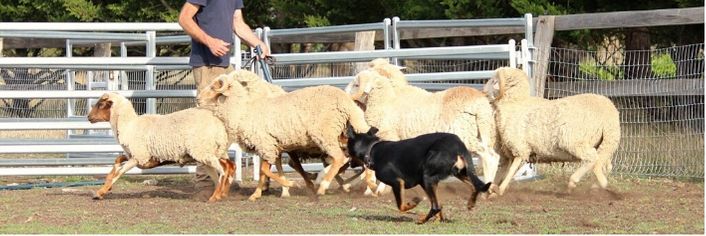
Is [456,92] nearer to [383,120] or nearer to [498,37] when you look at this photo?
[383,120]

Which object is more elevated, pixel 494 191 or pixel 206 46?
pixel 206 46

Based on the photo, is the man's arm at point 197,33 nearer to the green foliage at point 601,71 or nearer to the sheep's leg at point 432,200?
the sheep's leg at point 432,200

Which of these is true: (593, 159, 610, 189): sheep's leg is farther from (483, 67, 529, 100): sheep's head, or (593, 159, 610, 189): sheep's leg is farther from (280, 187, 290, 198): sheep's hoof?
(280, 187, 290, 198): sheep's hoof

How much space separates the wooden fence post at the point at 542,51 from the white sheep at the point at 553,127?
2007 mm

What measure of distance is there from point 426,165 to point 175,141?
3.52m

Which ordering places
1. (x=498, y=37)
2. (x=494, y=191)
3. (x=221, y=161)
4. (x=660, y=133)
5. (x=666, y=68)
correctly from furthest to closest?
1. (x=498, y=37)
2. (x=666, y=68)
3. (x=660, y=133)
4. (x=221, y=161)
5. (x=494, y=191)

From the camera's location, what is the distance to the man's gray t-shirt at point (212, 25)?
12352mm

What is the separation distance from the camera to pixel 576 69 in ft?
52.5

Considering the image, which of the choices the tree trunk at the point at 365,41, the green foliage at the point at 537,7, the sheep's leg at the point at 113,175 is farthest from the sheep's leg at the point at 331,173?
the green foliage at the point at 537,7

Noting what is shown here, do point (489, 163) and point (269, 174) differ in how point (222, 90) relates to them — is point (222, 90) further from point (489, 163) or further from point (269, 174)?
point (489, 163)

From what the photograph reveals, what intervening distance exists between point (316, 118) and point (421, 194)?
118 centimetres

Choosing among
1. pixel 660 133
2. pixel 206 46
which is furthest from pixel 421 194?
pixel 660 133

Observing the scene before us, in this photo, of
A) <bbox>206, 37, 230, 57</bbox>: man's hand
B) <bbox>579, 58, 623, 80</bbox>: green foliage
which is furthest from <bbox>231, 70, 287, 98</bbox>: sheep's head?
<bbox>579, 58, 623, 80</bbox>: green foliage


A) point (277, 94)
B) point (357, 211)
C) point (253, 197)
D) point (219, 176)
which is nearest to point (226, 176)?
point (219, 176)
